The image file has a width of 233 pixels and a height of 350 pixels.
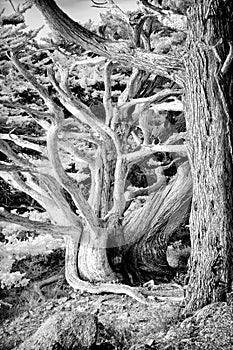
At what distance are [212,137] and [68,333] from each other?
0.91 metres

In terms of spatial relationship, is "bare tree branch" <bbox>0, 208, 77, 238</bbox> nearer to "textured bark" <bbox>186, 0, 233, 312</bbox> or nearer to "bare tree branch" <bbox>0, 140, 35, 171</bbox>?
"bare tree branch" <bbox>0, 140, 35, 171</bbox>

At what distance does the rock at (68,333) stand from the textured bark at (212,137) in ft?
1.71

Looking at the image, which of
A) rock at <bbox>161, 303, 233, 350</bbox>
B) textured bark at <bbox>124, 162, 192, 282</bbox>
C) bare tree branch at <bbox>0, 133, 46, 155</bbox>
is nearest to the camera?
rock at <bbox>161, 303, 233, 350</bbox>

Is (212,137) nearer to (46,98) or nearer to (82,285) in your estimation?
(46,98)

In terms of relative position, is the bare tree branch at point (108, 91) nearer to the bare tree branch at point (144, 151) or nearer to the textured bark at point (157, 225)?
the bare tree branch at point (144, 151)

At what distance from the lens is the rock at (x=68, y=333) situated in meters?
1.79

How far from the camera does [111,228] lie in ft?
10.7

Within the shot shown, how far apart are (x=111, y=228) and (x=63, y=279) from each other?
17.2 inches

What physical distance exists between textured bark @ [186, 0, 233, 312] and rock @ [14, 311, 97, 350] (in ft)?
1.71

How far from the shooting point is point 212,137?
205 centimetres

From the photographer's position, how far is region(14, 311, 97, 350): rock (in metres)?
1.79

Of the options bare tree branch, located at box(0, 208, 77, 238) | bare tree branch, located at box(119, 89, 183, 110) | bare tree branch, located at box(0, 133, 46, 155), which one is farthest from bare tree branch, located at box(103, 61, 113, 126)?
bare tree branch, located at box(0, 208, 77, 238)

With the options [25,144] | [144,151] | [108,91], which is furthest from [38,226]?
[108,91]

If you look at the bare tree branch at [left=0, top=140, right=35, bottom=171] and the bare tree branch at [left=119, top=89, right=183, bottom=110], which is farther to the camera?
the bare tree branch at [left=119, top=89, right=183, bottom=110]
